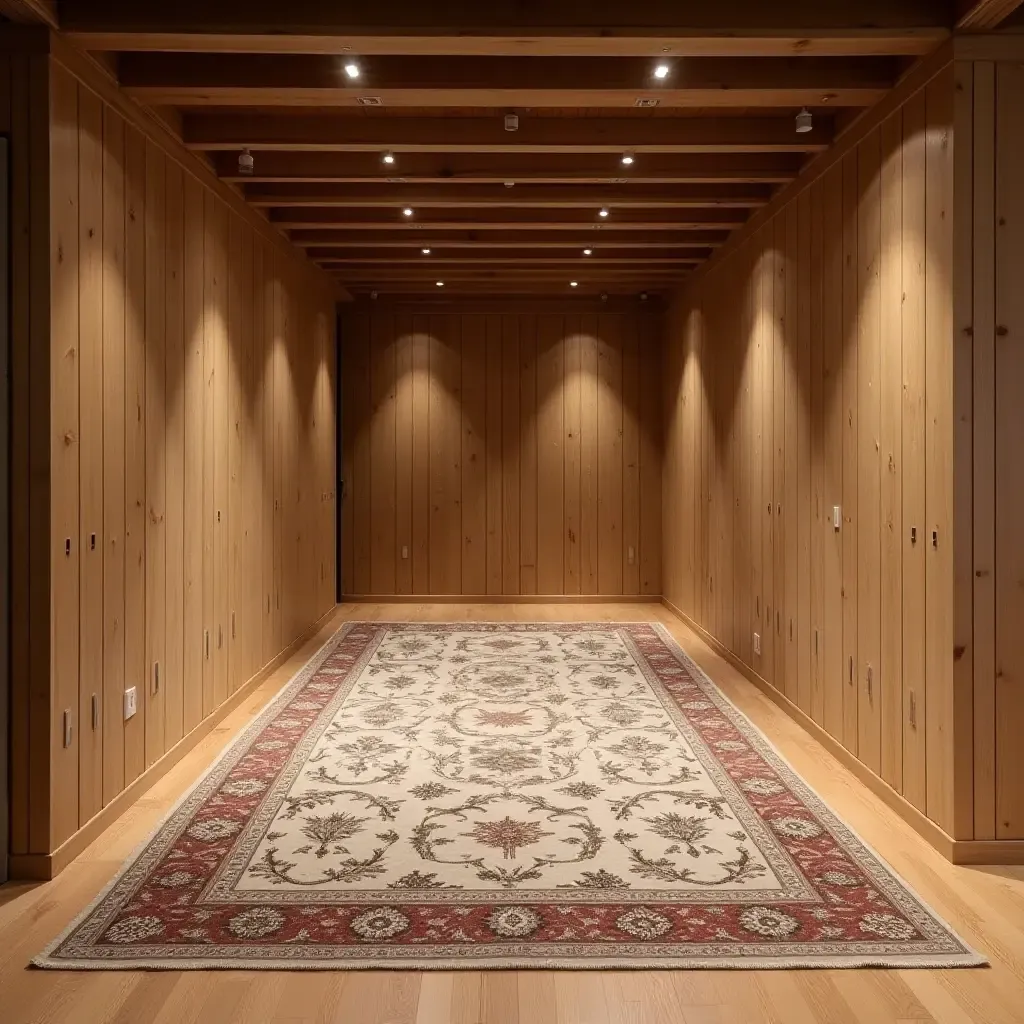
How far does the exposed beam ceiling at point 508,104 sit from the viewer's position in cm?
317

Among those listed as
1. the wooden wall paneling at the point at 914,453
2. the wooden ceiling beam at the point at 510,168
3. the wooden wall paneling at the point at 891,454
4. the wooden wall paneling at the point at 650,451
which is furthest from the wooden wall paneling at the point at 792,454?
Result: the wooden wall paneling at the point at 650,451

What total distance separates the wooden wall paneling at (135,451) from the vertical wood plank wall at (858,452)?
2.98m

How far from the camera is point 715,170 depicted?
15.9 feet

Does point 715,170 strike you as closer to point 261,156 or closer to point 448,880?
point 261,156

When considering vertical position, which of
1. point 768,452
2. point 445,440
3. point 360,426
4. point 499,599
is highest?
point 360,426

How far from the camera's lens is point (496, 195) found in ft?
17.3

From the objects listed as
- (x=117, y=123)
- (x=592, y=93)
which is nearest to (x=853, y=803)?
(x=592, y=93)

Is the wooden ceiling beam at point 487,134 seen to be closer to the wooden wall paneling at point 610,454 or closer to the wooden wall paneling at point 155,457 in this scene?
the wooden wall paneling at point 155,457

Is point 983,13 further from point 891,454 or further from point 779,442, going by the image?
point 779,442

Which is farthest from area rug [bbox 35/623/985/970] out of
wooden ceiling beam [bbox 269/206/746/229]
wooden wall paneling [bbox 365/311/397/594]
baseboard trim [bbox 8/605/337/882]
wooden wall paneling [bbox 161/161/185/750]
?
wooden wall paneling [bbox 365/311/397/594]

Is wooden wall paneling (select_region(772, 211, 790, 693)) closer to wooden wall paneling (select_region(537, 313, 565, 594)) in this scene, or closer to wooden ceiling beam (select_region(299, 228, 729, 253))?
wooden ceiling beam (select_region(299, 228, 729, 253))

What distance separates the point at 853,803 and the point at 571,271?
500cm

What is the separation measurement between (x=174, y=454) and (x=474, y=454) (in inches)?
187

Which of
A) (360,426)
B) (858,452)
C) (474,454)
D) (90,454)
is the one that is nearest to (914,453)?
(858,452)
